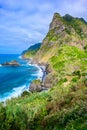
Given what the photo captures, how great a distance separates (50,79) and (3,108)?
70201mm

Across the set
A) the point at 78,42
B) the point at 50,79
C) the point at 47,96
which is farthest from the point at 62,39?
the point at 47,96

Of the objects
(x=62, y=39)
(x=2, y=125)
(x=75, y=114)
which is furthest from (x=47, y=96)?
(x=62, y=39)

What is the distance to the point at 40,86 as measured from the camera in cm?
9631

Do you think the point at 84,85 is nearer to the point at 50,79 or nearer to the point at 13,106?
the point at 13,106

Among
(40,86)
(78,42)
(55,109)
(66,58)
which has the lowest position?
(55,109)

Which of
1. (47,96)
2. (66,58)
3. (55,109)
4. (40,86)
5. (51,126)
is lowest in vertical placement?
(51,126)

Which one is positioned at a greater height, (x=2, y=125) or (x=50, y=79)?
(x=50, y=79)

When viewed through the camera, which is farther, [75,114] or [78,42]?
[78,42]

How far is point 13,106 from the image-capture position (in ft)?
104

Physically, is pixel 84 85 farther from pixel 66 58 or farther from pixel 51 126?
pixel 66 58

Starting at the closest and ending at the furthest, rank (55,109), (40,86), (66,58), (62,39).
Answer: (55,109) < (40,86) < (66,58) < (62,39)

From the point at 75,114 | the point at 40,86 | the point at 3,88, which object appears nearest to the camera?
the point at 75,114

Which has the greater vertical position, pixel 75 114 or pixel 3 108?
pixel 3 108

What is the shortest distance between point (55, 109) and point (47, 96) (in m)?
5.92
